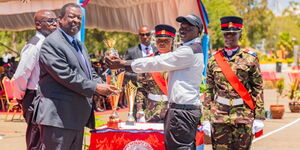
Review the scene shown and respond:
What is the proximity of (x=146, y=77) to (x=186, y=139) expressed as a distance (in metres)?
2.64

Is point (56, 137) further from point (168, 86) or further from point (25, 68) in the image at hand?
point (168, 86)

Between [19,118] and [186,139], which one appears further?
[19,118]

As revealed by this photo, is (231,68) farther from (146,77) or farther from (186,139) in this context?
(146,77)

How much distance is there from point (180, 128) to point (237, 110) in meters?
0.79

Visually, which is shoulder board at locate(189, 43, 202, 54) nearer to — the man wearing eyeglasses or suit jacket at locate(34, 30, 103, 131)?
the man wearing eyeglasses

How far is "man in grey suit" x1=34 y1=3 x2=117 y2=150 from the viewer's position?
4746mm

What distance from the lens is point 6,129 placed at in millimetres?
12195

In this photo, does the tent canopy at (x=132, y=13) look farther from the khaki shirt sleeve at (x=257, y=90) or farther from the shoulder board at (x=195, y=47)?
the shoulder board at (x=195, y=47)

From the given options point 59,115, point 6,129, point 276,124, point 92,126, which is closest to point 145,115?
point 92,126

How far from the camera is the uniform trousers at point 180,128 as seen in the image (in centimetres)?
568

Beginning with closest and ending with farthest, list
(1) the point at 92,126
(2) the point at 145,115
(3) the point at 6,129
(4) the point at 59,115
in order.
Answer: (4) the point at 59,115
(1) the point at 92,126
(2) the point at 145,115
(3) the point at 6,129

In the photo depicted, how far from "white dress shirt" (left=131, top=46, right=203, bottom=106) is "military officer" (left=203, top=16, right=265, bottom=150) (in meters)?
0.45

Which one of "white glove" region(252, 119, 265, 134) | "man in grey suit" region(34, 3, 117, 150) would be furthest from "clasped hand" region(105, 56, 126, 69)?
"white glove" region(252, 119, 265, 134)

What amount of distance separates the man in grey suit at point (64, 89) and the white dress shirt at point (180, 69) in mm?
822
